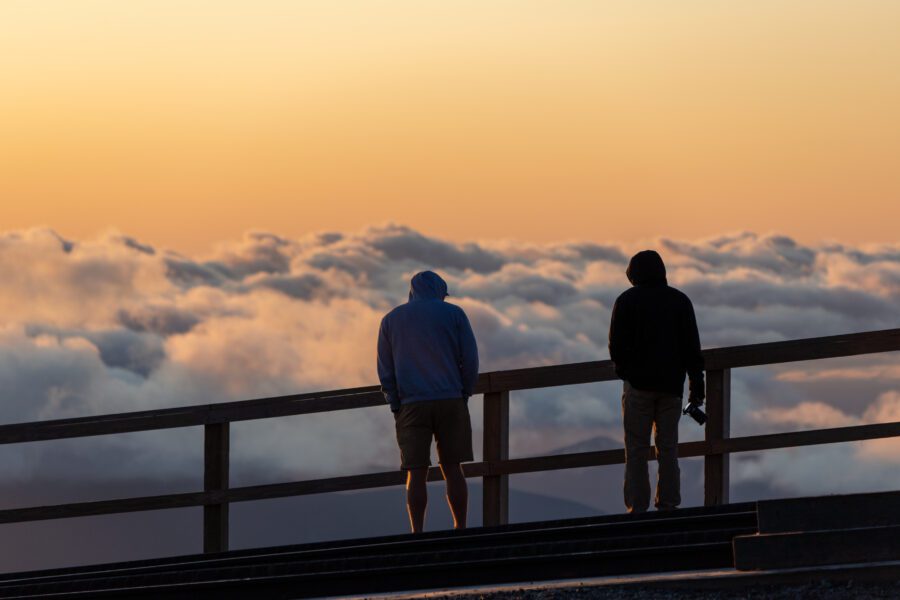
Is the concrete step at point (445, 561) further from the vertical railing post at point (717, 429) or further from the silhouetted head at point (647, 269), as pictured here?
the silhouetted head at point (647, 269)

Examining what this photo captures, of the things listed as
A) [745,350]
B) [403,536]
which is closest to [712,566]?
[403,536]

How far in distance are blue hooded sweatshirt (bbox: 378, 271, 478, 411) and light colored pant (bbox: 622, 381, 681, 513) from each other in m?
1.02

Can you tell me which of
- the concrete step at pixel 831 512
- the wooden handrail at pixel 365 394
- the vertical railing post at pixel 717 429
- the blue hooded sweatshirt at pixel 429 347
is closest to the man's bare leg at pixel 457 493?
the blue hooded sweatshirt at pixel 429 347

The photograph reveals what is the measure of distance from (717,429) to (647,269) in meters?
1.07

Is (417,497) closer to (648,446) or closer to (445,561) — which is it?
(648,446)

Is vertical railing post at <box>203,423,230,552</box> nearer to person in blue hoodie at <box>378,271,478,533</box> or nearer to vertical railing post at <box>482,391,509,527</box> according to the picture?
person in blue hoodie at <box>378,271,478,533</box>

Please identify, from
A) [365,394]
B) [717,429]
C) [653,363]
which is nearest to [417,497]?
[365,394]

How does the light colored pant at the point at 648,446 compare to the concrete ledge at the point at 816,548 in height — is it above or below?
above

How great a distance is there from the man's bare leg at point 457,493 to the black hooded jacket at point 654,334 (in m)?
1.21

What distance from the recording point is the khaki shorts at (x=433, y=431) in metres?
11.2

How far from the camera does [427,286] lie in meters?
11.3

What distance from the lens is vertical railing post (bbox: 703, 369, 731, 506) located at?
11156 millimetres

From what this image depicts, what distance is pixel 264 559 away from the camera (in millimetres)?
10109

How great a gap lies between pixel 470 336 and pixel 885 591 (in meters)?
3.87
